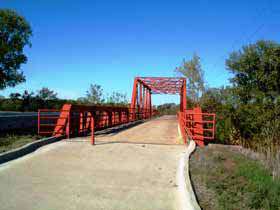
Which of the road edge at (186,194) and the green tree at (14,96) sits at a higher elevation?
the green tree at (14,96)

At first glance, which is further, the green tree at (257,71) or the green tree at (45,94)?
the green tree at (45,94)

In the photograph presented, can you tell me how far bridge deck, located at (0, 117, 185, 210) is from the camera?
403 cm

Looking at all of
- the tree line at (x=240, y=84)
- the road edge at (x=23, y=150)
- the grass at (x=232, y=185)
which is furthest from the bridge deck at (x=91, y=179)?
the tree line at (x=240, y=84)

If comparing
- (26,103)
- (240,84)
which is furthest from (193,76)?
(26,103)

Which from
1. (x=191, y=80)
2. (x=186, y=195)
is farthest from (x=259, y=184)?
(x=191, y=80)

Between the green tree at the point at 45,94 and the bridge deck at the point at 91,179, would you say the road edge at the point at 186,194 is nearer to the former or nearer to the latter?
the bridge deck at the point at 91,179

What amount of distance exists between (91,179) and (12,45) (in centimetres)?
1629

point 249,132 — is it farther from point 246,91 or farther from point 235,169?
point 235,169

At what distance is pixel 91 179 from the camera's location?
5199 mm

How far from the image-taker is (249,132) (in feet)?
51.5

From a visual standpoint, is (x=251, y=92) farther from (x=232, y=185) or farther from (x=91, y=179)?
(x=91, y=179)

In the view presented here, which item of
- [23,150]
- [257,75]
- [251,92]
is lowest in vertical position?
[23,150]

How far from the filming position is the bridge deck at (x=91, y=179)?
403 centimetres

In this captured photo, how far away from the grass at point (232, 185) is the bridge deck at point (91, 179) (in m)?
0.55
